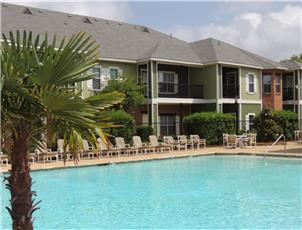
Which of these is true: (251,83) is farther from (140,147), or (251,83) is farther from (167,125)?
(140,147)

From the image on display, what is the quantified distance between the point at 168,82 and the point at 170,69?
1.02 m

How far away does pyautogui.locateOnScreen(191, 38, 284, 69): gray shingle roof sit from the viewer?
33312mm

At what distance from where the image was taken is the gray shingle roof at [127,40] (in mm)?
29797

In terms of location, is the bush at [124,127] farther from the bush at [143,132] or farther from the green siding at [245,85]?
the green siding at [245,85]

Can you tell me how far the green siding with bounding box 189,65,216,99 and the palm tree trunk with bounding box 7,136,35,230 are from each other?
29.2 metres

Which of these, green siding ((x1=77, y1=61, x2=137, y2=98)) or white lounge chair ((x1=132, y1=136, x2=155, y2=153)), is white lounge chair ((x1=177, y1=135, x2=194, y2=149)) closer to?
white lounge chair ((x1=132, y1=136, x2=155, y2=153))

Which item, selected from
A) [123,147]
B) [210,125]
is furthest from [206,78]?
[123,147]

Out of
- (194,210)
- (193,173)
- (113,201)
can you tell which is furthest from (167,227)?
(193,173)

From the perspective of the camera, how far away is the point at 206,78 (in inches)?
1325

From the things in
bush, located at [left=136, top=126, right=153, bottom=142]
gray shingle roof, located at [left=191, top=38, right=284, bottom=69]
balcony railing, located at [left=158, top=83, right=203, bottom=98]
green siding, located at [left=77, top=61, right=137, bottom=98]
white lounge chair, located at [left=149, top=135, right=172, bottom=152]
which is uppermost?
gray shingle roof, located at [left=191, top=38, right=284, bottom=69]

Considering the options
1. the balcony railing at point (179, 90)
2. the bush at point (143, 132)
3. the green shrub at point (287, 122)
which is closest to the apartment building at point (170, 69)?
the balcony railing at point (179, 90)

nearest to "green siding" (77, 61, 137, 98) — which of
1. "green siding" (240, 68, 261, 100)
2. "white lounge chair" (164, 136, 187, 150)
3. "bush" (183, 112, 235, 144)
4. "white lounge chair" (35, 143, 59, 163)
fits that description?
"bush" (183, 112, 235, 144)

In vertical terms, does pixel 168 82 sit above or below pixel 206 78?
below

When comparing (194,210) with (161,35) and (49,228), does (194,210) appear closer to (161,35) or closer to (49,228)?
(49,228)
